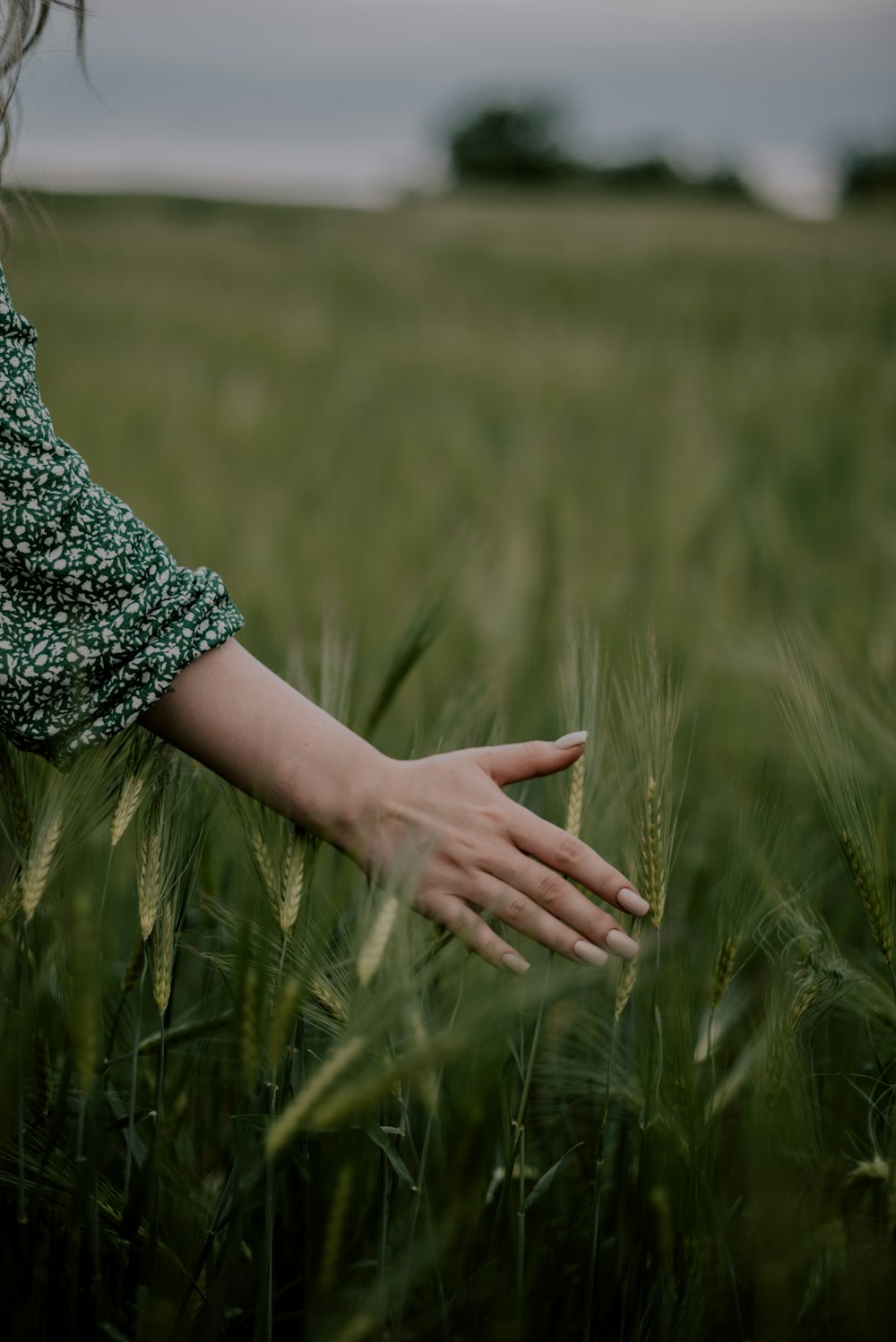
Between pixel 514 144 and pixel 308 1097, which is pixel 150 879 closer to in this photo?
pixel 308 1097

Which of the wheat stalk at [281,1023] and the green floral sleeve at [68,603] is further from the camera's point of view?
the green floral sleeve at [68,603]

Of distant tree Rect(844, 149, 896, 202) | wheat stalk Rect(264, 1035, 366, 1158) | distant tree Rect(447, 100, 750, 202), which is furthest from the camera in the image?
distant tree Rect(447, 100, 750, 202)

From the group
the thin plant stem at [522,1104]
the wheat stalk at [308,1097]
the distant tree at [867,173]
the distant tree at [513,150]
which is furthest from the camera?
the distant tree at [513,150]

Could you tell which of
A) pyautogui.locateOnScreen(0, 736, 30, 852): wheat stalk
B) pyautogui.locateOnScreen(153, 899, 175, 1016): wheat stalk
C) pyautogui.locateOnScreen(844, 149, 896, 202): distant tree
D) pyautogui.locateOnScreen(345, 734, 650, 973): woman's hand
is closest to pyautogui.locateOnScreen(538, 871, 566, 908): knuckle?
pyautogui.locateOnScreen(345, 734, 650, 973): woman's hand

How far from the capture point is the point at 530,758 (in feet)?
2.00

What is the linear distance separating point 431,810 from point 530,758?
2.8 inches

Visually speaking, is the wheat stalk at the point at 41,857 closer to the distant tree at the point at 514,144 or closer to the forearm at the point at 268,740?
the forearm at the point at 268,740

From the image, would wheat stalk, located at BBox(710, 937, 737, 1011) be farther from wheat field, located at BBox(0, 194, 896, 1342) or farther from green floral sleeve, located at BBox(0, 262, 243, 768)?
green floral sleeve, located at BBox(0, 262, 243, 768)

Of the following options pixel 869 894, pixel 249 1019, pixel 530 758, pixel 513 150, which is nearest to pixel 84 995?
pixel 249 1019

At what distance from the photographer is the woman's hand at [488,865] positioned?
579 mm

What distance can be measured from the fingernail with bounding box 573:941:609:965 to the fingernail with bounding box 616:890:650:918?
3 cm

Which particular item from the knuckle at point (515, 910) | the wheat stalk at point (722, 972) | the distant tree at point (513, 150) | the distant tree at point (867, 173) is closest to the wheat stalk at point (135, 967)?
the knuckle at point (515, 910)

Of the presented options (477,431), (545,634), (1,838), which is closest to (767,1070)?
(1,838)

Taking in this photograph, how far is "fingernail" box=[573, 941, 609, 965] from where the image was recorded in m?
0.57
